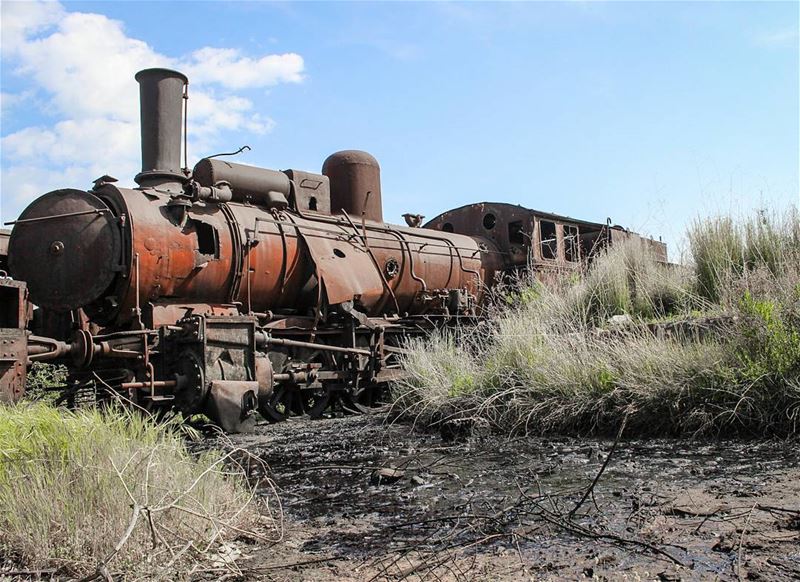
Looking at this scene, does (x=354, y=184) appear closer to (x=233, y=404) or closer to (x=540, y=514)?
(x=233, y=404)

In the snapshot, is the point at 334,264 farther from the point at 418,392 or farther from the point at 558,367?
the point at 558,367

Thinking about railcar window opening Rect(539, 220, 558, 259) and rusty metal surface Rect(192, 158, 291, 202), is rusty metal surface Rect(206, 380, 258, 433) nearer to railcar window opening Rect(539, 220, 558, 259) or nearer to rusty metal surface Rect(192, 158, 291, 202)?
rusty metal surface Rect(192, 158, 291, 202)

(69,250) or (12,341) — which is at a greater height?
(69,250)

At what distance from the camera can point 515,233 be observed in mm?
13031

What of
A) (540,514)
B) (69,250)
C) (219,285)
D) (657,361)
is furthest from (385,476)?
(69,250)

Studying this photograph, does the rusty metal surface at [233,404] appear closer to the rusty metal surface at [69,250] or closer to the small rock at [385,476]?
the rusty metal surface at [69,250]

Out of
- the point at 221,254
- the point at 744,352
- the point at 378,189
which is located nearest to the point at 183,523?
the point at 744,352

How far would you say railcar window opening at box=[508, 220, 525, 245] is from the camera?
42.4 feet

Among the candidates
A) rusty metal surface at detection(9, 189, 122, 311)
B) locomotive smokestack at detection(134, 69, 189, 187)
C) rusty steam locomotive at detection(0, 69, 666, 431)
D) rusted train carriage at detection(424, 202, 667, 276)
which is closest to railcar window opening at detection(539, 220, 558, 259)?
rusted train carriage at detection(424, 202, 667, 276)

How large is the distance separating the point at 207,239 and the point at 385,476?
5.02m

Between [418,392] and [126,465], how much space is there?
4344mm

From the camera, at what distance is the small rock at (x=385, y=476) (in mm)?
4215

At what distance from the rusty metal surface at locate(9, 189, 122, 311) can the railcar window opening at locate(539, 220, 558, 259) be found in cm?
756

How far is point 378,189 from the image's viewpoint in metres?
11.6
